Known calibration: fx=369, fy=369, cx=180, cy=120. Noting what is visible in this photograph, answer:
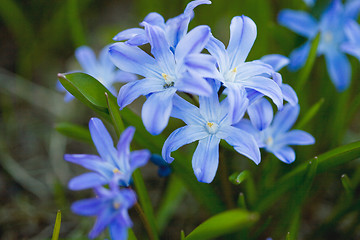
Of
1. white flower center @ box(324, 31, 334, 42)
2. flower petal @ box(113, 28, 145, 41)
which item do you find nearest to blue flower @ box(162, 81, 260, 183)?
flower petal @ box(113, 28, 145, 41)

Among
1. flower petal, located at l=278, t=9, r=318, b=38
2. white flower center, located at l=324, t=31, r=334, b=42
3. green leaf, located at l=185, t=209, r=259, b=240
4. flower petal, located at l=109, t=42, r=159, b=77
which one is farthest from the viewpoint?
white flower center, located at l=324, t=31, r=334, b=42

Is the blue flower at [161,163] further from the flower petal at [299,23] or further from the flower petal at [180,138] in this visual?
the flower petal at [299,23]

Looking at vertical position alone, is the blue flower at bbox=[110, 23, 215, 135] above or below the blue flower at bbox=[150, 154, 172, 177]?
above

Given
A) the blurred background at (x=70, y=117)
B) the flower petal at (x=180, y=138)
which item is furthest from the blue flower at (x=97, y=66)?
the flower petal at (x=180, y=138)

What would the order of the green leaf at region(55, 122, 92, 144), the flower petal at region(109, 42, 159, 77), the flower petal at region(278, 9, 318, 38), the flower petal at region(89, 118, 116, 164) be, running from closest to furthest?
the flower petal at region(89, 118, 116, 164), the flower petal at region(109, 42, 159, 77), the green leaf at region(55, 122, 92, 144), the flower petal at region(278, 9, 318, 38)

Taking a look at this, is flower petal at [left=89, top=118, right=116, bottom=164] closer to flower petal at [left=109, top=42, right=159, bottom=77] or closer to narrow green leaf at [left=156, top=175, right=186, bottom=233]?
flower petal at [left=109, top=42, right=159, bottom=77]

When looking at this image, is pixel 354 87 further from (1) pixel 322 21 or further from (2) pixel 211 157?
(2) pixel 211 157

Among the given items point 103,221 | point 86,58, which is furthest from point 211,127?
point 86,58
